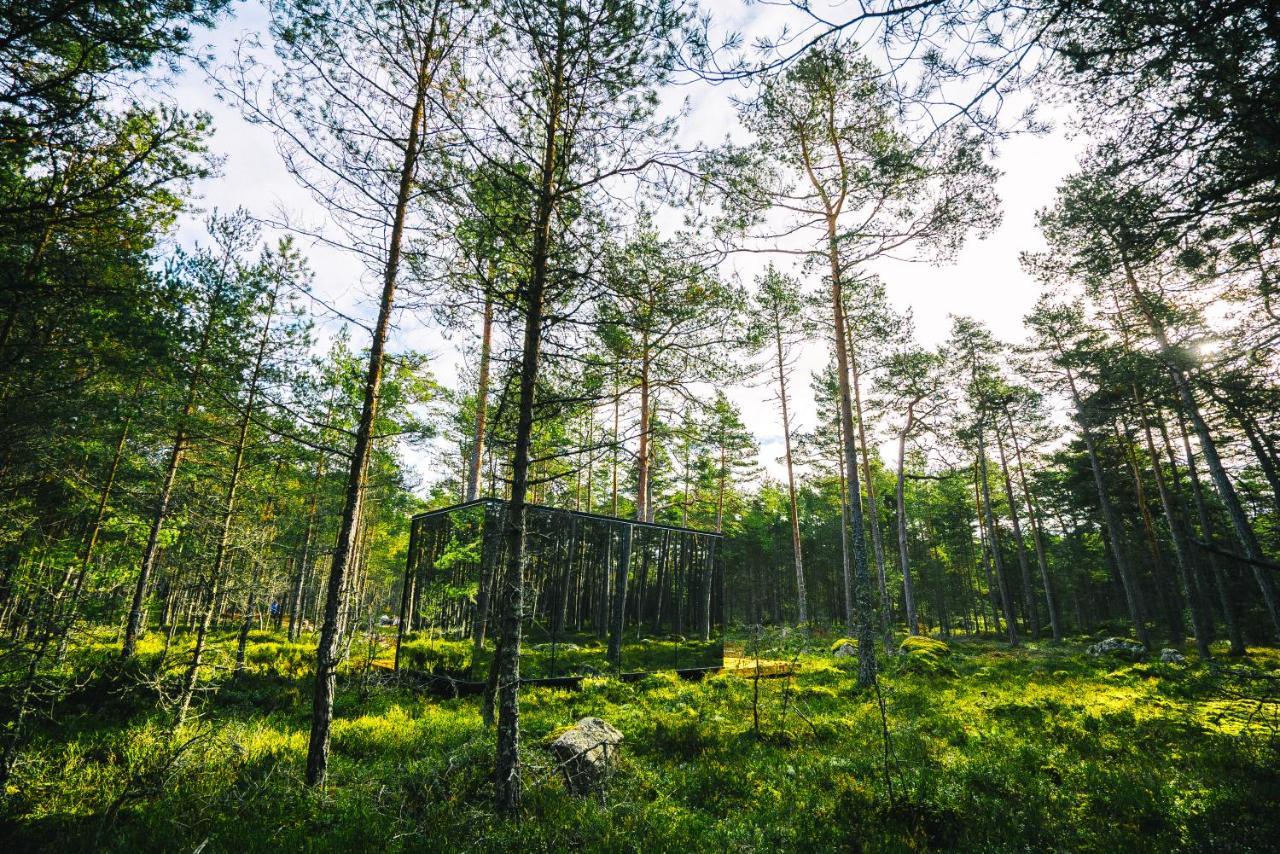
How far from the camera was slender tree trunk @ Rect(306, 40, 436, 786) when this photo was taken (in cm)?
557

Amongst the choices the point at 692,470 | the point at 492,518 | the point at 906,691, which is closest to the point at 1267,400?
the point at 906,691

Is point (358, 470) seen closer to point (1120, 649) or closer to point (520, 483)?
point (520, 483)

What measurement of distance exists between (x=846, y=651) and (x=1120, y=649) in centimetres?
1098

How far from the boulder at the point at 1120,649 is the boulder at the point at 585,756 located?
2212 cm

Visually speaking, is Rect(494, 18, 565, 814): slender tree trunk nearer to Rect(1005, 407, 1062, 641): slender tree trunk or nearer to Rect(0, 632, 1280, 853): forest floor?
Rect(0, 632, 1280, 853): forest floor

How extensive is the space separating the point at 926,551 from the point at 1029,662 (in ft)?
105

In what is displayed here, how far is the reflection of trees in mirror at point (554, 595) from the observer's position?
10.7 metres

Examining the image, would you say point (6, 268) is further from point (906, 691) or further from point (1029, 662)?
point (1029, 662)

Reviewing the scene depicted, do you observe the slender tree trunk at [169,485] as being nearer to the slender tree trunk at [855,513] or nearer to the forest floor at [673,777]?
the forest floor at [673,777]

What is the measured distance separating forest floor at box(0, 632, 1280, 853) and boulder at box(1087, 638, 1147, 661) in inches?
428

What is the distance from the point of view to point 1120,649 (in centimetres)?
Answer: 1872

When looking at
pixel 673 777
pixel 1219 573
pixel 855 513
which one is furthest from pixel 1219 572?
pixel 673 777

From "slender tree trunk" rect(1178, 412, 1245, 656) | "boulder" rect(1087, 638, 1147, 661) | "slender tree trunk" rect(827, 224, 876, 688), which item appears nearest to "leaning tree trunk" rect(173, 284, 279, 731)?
"slender tree trunk" rect(827, 224, 876, 688)

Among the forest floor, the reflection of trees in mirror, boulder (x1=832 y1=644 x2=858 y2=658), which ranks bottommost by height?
boulder (x1=832 y1=644 x2=858 y2=658)
